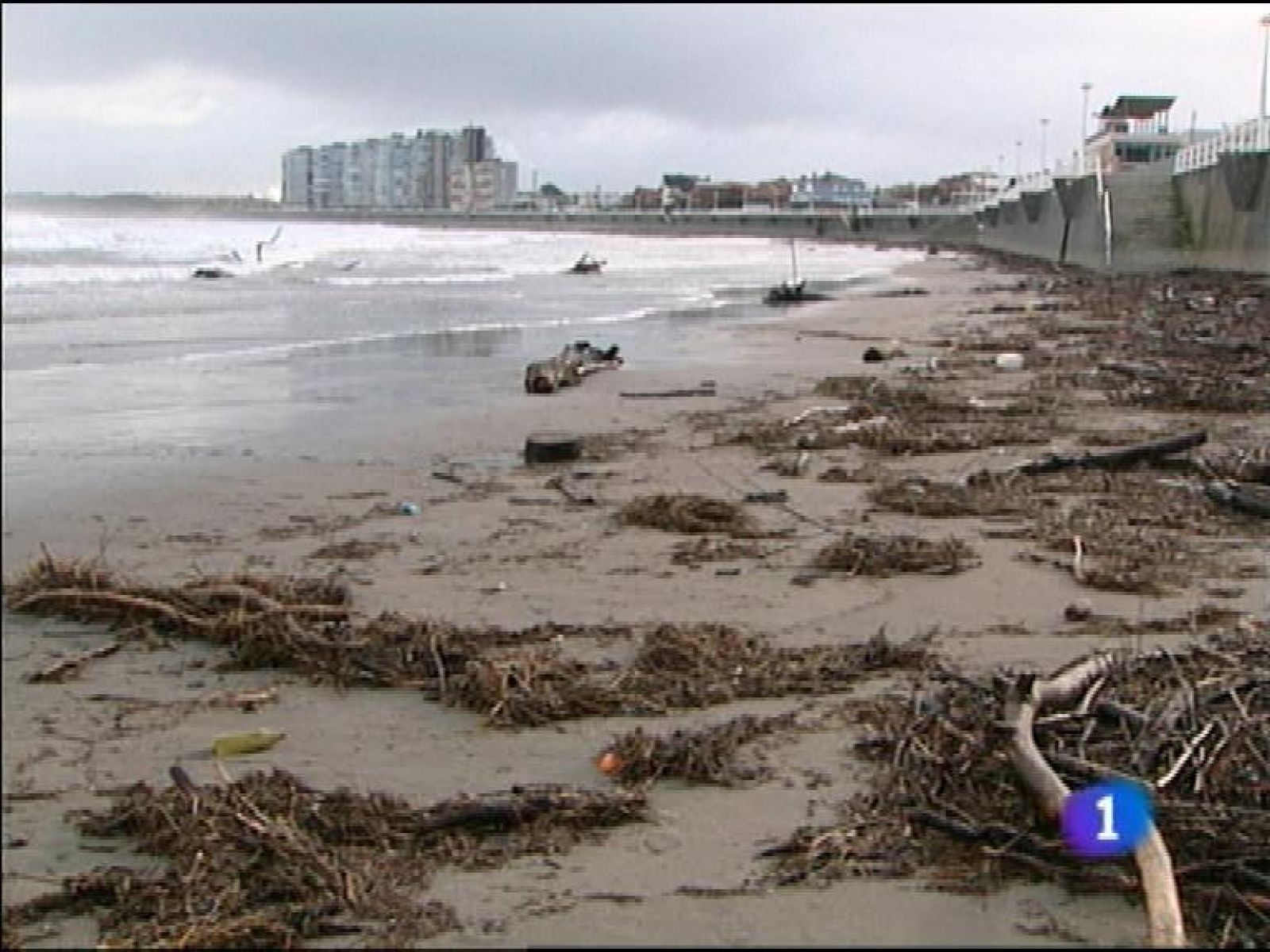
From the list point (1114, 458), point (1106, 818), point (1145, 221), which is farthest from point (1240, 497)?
point (1145, 221)

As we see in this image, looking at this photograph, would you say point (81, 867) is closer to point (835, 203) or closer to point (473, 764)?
point (473, 764)

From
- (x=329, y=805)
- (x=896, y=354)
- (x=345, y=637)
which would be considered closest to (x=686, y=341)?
(x=896, y=354)

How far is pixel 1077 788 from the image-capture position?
3838 millimetres

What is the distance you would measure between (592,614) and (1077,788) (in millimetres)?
2802

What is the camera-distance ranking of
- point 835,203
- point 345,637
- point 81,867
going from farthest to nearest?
point 835,203, point 345,637, point 81,867

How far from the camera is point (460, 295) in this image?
33.5 metres

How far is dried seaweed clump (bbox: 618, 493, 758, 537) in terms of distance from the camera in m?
7.94

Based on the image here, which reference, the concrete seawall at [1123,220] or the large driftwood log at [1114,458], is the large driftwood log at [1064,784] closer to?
the concrete seawall at [1123,220]

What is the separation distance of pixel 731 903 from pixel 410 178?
17.5 metres

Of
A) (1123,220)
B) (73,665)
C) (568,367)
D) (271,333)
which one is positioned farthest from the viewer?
(1123,220)

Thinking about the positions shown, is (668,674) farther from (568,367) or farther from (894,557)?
(568,367)

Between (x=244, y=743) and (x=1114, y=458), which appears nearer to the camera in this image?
(x=244, y=743)

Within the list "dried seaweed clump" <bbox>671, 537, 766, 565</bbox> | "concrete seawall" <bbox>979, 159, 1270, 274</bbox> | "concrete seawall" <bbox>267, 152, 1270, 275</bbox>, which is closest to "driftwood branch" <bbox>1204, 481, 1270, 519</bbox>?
"dried seaweed clump" <bbox>671, 537, 766, 565</bbox>

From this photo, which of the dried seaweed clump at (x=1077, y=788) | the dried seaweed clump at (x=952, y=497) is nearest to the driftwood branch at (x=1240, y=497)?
the dried seaweed clump at (x=952, y=497)
